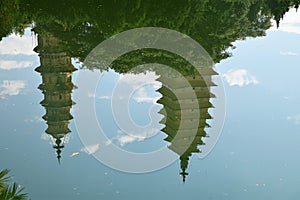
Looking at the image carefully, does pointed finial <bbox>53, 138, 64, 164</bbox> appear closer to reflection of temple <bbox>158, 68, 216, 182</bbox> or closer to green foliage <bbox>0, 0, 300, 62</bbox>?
reflection of temple <bbox>158, 68, 216, 182</bbox>

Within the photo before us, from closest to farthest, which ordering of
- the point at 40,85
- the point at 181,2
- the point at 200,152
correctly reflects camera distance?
the point at 200,152
the point at 40,85
the point at 181,2

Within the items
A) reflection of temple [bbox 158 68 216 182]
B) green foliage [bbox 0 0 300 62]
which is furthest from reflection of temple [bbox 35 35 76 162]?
reflection of temple [bbox 158 68 216 182]

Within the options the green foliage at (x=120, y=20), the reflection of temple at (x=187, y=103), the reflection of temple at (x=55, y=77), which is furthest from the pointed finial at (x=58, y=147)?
the green foliage at (x=120, y=20)

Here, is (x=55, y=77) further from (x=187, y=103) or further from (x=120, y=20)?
(x=187, y=103)

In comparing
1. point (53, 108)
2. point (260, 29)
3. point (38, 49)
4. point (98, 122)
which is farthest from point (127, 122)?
point (260, 29)

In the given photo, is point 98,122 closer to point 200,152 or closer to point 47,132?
point 47,132

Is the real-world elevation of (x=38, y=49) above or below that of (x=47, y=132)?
above

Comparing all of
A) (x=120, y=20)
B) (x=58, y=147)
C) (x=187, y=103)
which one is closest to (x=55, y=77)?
(x=120, y=20)

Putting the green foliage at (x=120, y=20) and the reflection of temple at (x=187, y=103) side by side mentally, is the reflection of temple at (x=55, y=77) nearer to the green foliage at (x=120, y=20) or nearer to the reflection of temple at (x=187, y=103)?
the green foliage at (x=120, y=20)
